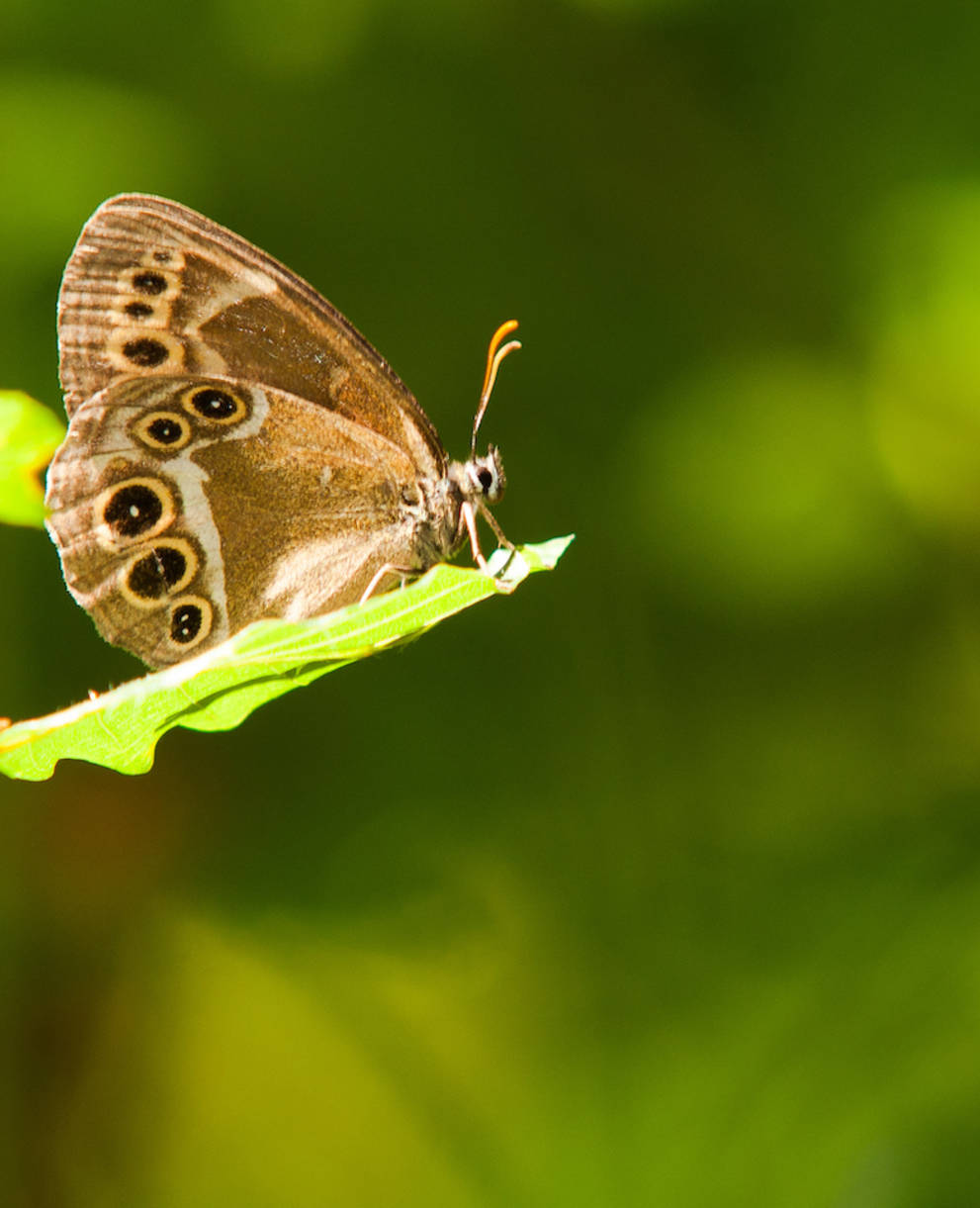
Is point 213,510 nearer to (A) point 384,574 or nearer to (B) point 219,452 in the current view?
(B) point 219,452

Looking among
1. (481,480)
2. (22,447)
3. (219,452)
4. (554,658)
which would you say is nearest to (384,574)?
(481,480)

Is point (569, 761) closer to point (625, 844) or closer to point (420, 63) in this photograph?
point (625, 844)

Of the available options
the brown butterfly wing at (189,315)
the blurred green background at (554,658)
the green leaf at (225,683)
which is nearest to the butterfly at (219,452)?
the brown butterfly wing at (189,315)

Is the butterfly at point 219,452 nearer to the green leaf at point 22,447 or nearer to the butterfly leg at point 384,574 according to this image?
the butterfly leg at point 384,574

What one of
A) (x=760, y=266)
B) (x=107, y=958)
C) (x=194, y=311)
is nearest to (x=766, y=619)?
(x=760, y=266)

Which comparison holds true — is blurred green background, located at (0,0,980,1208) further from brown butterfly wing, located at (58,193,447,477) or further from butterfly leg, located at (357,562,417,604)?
brown butterfly wing, located at (58,193,447,477)

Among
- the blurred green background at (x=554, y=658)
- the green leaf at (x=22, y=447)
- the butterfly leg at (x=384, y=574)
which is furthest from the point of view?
the blurred green background at (x=554, y=658)

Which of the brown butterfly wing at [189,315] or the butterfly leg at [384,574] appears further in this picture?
the butterfly leg at [384,574]
